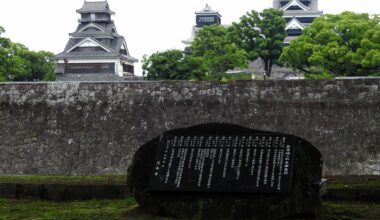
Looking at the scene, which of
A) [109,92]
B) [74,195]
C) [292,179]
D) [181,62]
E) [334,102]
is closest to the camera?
[292,179]

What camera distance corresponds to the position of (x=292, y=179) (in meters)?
5.93

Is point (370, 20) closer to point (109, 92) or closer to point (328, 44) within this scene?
point (328, 44)

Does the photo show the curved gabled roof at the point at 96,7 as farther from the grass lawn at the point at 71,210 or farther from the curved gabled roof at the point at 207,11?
the grass lawn at the point at 71,210

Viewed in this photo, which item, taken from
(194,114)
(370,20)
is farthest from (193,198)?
(370,20)

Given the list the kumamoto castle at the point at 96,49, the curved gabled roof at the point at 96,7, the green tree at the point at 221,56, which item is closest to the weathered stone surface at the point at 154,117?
the green tree at the point at 221,56

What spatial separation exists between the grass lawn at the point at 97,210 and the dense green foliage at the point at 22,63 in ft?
87.1

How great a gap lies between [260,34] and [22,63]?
16209 millimetres

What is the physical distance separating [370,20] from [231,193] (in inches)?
1038

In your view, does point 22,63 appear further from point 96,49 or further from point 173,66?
point 173,66

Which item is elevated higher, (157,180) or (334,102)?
(334,102)

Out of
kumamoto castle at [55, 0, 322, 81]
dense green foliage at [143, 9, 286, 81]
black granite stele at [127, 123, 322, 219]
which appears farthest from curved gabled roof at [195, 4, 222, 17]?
black granite stele at [127, 123, 322, 219]

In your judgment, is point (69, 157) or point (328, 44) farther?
point (328, 44)

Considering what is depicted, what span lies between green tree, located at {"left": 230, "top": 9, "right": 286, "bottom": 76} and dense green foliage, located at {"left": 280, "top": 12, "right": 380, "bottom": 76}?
4068mm

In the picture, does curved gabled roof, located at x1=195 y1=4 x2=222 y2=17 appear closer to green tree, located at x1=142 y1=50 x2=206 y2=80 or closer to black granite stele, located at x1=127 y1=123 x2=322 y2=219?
green tree, located at x1=142 y1=50 x2=206 y2=80
